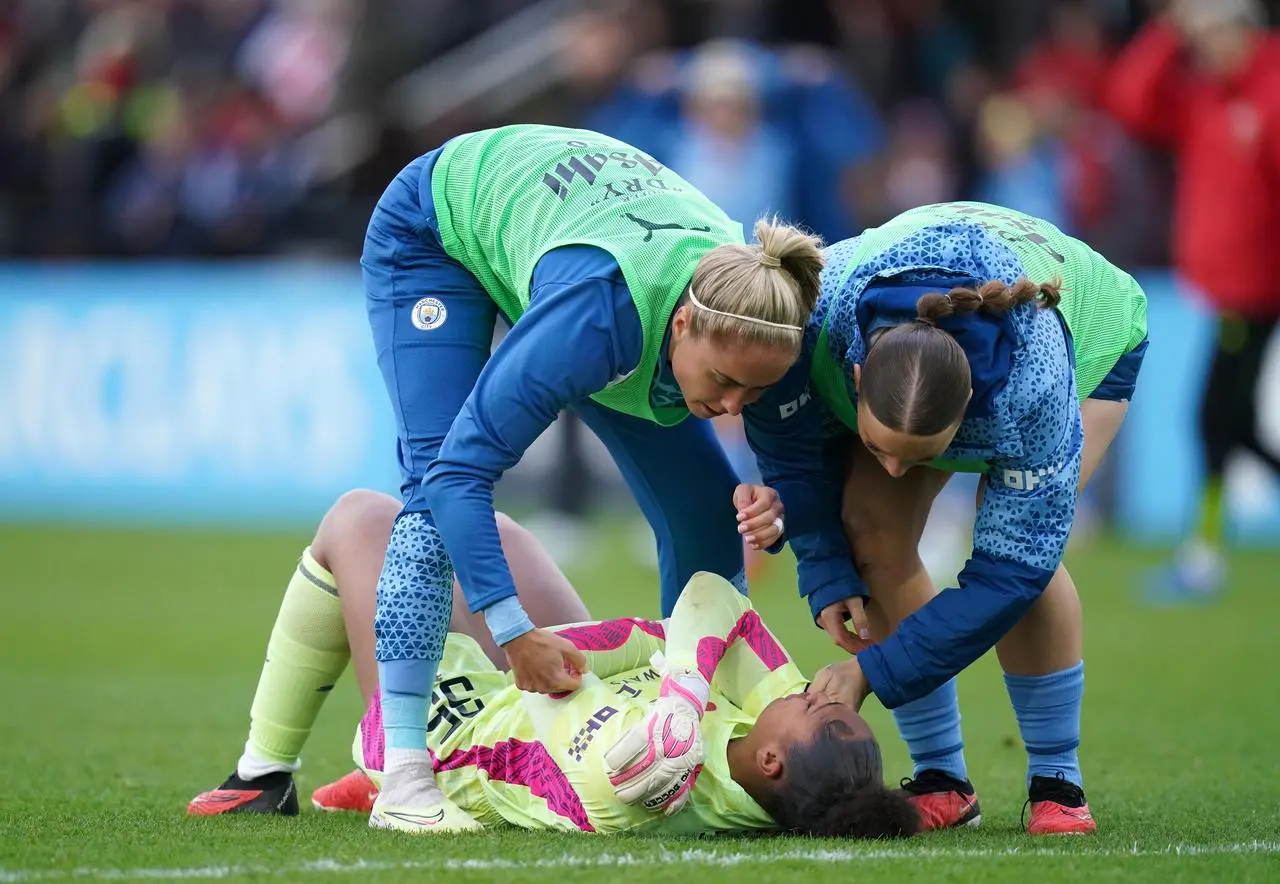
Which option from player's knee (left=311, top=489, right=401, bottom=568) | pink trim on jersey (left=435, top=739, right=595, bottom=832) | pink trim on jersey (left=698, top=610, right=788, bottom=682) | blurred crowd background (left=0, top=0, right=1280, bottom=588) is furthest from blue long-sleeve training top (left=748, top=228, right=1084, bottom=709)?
blurred crowd background (left=0, top=0, right=1280, bottom=588)

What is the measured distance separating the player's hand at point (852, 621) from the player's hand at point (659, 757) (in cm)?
58

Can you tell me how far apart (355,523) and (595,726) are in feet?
2.99

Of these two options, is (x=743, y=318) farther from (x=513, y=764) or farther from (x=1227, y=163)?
(x=1227, y=163)

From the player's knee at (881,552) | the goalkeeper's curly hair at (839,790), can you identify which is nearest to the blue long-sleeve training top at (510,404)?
the goalkeeper's curly hair at (839,790)

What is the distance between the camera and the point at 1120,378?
4.41m

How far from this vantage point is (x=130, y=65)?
49.1ft

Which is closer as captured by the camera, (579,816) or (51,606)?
(579,816)

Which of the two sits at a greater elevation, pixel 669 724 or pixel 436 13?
pixel 436 13

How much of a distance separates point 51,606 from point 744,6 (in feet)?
25.3

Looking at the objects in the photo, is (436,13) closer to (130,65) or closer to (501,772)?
(130,65)

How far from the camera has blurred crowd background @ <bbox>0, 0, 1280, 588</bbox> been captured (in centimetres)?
1241

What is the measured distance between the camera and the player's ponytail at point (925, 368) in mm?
3566

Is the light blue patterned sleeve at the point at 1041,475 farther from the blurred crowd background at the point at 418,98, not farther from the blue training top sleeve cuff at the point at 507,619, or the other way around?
the blurred crowd background at the point at 418,98

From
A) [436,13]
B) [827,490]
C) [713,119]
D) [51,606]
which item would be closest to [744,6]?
[436,13]
